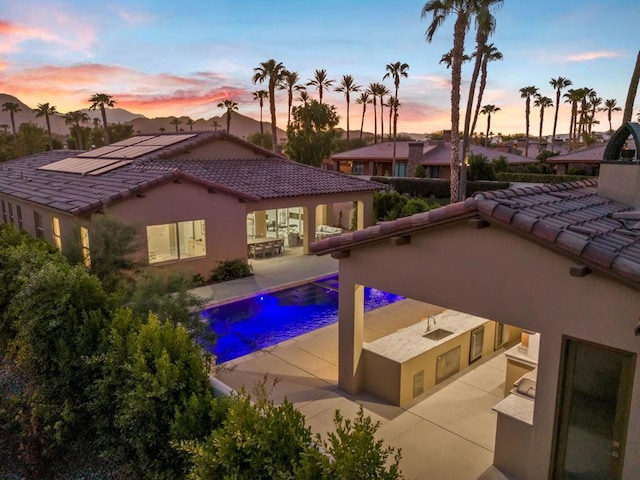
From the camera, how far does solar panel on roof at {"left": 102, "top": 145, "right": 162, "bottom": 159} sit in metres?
22.3

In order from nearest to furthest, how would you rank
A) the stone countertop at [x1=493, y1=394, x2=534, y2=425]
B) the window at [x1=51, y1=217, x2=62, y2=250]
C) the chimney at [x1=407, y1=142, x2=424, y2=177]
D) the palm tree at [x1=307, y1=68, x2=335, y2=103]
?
the stone countertop at [x1=493, y1=394, x2=534, y2=425] → the window at [x1=51, y1=217, x2=62, y2=250] → the chimney at [x1=407, y1=142, x2=424, y2=177] → the palm tree at [x1=307, y1=68, x2=335, y2=103]

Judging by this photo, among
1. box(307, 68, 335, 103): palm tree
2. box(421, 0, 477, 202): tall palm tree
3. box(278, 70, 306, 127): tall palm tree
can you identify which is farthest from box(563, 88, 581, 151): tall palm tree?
box(421, 0, 477, 202): tall palm tree

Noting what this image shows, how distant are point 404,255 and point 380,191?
19611 millimetres

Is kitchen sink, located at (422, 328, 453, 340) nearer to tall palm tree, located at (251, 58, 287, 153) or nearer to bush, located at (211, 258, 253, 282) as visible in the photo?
bush, located at (211, 258, 253, 282)

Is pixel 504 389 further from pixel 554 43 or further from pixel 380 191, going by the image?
pixel 554 43

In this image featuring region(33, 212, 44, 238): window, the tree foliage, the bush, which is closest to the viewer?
the bush

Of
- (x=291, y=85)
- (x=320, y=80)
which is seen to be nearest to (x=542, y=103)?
(x=320, y=80)

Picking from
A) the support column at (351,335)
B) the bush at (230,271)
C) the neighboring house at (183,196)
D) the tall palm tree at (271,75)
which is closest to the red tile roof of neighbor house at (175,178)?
the neighboring house at (183,196)

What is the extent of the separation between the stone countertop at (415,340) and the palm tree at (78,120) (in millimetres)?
76626

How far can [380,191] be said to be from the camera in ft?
88.3

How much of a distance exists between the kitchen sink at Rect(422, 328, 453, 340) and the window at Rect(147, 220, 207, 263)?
36.1 ft

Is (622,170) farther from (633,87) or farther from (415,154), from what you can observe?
(415,154)

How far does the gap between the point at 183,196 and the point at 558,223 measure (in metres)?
14.2

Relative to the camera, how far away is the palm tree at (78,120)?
7340cm
